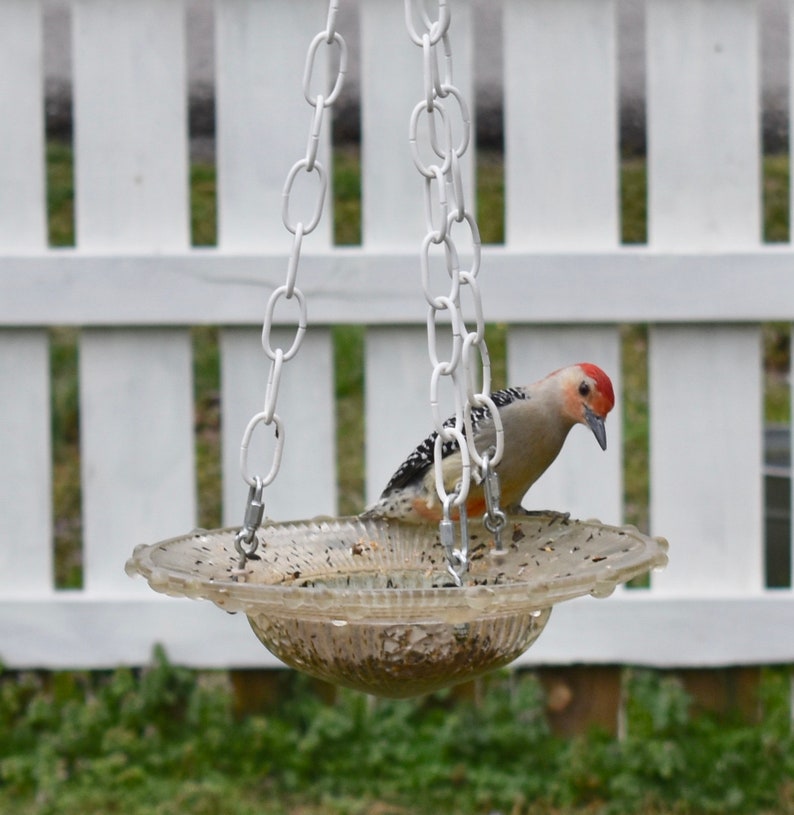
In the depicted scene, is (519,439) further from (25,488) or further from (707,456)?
(25,488)

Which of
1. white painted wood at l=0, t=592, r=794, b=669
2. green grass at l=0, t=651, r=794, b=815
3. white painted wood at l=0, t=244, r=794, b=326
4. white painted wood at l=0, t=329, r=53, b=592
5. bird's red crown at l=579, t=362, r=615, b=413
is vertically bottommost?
green grass at l=0, t=651, r=794, b=815

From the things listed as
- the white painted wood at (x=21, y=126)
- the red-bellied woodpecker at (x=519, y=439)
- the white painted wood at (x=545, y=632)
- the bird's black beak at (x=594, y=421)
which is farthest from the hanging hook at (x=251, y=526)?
the white painted wood at (x=21, y=126)

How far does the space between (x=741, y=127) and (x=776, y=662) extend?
147cm

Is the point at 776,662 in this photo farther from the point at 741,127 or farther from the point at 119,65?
the point at 119,65

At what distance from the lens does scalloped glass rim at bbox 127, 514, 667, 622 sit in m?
1.51

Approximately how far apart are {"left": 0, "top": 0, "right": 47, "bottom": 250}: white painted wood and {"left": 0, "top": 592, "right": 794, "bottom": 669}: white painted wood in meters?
1.03

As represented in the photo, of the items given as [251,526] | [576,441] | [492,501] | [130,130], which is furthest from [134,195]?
[492,501]

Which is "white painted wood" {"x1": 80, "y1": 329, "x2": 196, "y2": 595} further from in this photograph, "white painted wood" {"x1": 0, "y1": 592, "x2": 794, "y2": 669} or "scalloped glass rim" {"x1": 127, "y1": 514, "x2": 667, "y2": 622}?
"scalloped glass rim" {"x1": 127, "y1": 514, "x2": 667, "y2": 622}

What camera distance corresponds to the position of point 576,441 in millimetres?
3545

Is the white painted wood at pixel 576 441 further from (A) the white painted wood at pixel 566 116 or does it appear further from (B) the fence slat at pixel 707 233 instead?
(A) the white painted wood at pixel 566 116

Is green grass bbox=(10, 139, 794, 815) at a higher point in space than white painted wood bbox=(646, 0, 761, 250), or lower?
lower

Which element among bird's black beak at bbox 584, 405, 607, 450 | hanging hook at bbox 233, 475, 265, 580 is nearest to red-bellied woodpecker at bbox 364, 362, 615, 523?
bird's black beak at bbox 584, 405, 607, 450

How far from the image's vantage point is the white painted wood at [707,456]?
3506 mm

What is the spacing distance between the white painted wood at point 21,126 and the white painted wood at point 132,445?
0.36 metres
